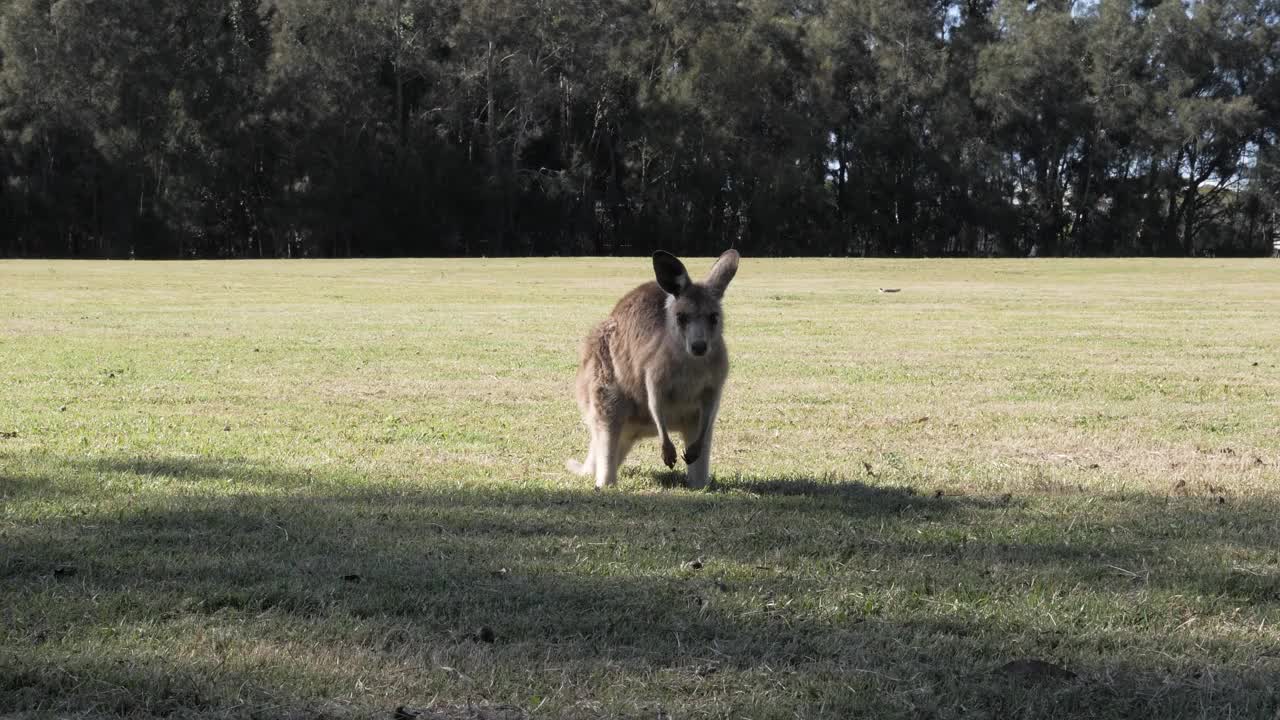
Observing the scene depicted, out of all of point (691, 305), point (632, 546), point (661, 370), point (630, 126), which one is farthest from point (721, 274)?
point (630, 126)

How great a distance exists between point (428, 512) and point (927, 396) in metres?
6.05

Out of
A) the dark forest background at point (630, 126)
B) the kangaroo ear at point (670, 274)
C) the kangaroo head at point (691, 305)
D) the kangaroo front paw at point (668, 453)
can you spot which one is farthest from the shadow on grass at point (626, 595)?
the dark forest background at point (630, 126)

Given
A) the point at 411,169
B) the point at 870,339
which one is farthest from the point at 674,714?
the point at 411,169

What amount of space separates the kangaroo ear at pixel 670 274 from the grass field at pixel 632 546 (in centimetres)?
99

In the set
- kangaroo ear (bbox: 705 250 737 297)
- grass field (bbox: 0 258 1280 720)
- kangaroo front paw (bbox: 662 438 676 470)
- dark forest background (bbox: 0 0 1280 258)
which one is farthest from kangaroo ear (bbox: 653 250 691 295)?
dark forest background (bbox: 0 0 1280 258)

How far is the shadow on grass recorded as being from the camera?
11.1 feet

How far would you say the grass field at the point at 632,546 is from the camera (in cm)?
342

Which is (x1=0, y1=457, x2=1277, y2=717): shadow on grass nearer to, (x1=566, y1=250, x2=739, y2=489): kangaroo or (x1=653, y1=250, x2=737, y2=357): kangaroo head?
(x1=566, y1=250, x2=739, y2=489): kangaroo

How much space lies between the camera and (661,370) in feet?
20.7

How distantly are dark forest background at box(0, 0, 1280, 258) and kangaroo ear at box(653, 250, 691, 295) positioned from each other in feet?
145

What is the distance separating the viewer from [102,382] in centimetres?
1109

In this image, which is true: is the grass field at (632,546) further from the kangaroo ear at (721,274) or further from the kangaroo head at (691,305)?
the kangaroo ear at (721,274)

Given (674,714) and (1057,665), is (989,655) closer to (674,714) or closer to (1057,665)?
(1057,665)

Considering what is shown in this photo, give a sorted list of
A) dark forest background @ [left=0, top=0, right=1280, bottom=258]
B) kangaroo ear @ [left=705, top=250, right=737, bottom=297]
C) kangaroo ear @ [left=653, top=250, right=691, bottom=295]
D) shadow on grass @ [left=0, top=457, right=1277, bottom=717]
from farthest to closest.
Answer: dark forest background @ [left=0, top=0, right=1280, bottom=258]
kangaroo ear @ [left=705, top=250, right=737, bottom=297]
kangaroo ear @ [left=653, top=250, right=691, bottom=295]
shadow on grass @ [left=0, top=457, right=1277, bottom=717]
